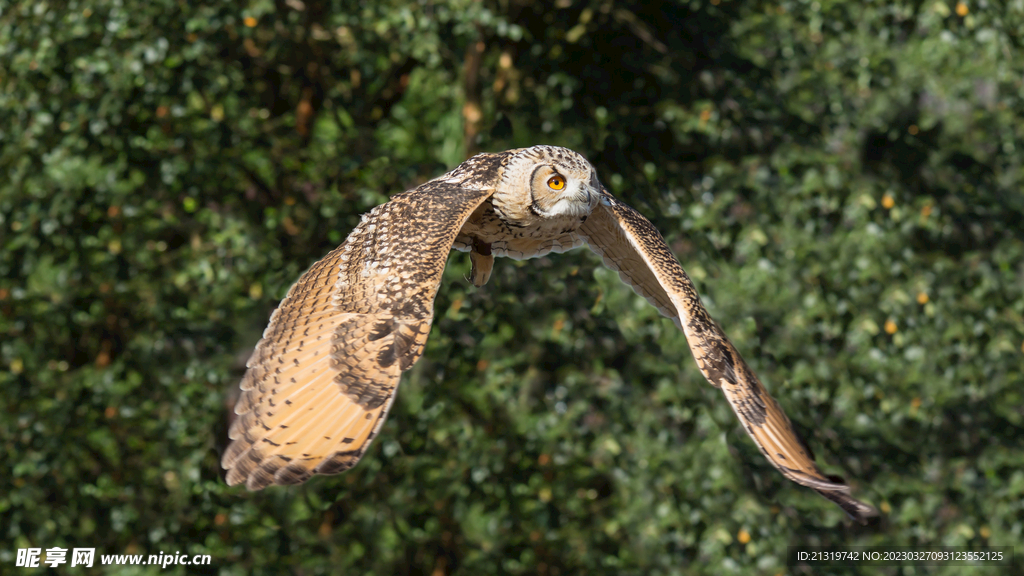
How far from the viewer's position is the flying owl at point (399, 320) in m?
1.44

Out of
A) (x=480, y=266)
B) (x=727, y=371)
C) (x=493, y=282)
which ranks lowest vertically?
(x=493, y=282)

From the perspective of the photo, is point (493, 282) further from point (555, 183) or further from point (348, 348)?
point (348, 348)

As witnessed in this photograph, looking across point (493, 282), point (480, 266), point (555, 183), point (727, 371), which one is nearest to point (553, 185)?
point (555, 183)

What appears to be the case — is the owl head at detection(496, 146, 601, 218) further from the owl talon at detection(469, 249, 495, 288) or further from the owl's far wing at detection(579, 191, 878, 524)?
the owl talon at detection(469, 249, 495, 288)

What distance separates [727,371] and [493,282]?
1985 millimetres

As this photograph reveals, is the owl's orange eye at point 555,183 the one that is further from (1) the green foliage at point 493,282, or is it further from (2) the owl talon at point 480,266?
(1) the green foliage at point 493,282

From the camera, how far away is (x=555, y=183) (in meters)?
1.76

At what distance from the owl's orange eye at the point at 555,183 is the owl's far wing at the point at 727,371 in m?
0.16

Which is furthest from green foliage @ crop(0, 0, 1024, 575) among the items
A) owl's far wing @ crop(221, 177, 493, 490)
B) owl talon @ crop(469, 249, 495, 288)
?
owl's far wing @ crop(221, 177, 493, 490)

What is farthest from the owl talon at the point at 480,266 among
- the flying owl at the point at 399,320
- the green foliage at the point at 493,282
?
the green foliage at the point at 493,282

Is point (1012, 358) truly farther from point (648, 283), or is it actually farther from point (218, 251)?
point (218, 251)

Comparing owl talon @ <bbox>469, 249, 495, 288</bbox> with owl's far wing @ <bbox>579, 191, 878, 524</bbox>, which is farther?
owl talon @ <bbox>469, 249, 495, 288</bbox>

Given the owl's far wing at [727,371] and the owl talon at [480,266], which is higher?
the owl's far wing at [727,371]

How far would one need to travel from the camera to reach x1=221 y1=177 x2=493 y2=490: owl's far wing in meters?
1.42
